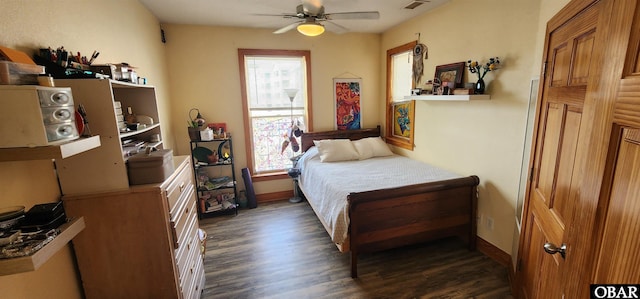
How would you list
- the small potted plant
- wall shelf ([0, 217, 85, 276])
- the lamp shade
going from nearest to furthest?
1. wall shelf ([0, 217, 85, 276])
2. the small potted plant
3. the lamp shade

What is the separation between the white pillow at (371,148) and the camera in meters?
3.77

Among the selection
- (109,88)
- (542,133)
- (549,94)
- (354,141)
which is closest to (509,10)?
(549,94)

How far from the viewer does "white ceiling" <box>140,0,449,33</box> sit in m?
2.69

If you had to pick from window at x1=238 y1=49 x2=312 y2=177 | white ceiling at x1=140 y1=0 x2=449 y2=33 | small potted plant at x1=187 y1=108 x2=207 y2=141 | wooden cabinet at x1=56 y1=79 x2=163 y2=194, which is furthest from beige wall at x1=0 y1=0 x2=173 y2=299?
window at x1=238 y1=49 x2=312 y2=177

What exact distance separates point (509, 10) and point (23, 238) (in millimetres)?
3152

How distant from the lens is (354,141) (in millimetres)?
3984

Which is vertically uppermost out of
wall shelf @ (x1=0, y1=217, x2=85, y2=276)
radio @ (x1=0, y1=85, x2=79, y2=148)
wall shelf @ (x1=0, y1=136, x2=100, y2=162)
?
radio @ (x1=0, y1=85, x2=79, y2=148)

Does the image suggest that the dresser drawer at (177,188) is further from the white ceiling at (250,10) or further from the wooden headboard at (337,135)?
the wooden headboard at (337,135)

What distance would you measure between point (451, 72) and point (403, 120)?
1.11 meters

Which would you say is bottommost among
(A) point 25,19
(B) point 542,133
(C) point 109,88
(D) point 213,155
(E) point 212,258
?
(E) point 212,258

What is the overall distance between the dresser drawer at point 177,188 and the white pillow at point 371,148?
2337 mm

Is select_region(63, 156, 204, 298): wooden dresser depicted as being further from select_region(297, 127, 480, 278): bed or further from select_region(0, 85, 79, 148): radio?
select_region(297, 127, 480, 278): bed

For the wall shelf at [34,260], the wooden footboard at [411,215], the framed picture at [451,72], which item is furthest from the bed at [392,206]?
the wall shelf at [34,260]

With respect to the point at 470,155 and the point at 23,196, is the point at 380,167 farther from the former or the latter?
the point at 23,196
